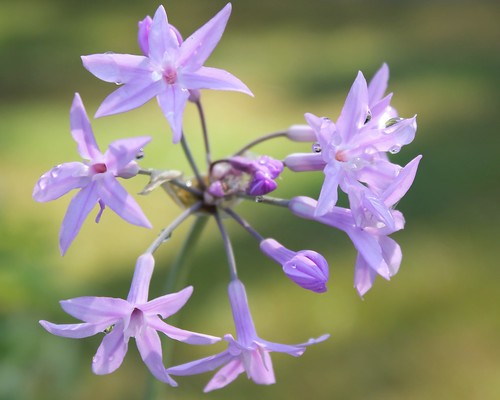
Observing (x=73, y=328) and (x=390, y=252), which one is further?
(x=390, y=252)

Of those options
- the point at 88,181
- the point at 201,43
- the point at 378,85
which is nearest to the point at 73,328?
the point at 88,181

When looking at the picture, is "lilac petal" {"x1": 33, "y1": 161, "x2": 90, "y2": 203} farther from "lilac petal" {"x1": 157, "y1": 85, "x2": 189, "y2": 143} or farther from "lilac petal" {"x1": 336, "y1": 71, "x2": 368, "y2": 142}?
"lilac petal" {"x1": 336, "y1": 71, "x2": 368, "y2": 142}

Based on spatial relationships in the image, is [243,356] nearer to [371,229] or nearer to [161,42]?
[371,229]

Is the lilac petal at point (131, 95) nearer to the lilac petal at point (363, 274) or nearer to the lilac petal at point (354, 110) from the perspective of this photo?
the lilac petal at point (354, 110)

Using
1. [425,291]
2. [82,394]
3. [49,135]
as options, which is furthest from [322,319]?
[49,135]

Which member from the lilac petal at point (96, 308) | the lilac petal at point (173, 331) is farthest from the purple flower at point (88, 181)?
the lilac petal at point (173, 331)
